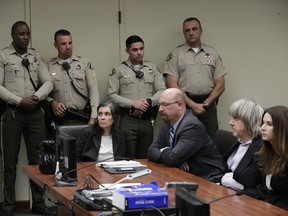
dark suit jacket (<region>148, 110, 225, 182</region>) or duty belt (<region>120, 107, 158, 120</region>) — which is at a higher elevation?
duty belt (<region>120, 107, 158, 120</region>)

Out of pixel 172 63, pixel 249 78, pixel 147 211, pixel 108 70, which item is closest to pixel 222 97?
pixel 249 78

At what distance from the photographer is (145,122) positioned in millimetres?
5980

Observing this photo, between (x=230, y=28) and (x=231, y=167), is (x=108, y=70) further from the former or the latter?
(x=231, y=167)

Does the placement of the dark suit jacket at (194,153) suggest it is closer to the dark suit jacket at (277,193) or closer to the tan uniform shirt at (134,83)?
the dark suit jacket at (277,193)

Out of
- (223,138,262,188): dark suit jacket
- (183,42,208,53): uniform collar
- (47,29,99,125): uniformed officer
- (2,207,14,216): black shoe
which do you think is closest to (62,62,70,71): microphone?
(47,29,99,125): uniformed officer

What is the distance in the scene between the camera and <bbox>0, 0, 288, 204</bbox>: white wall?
614 centimetres

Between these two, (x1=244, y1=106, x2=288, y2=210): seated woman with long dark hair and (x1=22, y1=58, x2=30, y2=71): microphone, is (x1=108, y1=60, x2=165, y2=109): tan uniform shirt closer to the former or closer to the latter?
(x1=22, y1=58, x2=30, y2=71): microphone

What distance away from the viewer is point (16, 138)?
567cm

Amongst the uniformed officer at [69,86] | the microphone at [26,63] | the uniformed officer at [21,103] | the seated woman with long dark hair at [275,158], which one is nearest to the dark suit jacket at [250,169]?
the seated woman with long dark hair at [275,158]

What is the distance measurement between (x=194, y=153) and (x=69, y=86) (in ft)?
6.61

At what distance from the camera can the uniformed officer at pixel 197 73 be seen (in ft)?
20.3

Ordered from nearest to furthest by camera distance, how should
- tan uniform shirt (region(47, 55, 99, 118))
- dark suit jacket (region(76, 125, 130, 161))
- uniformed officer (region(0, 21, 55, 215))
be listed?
dark suit jacket (region(76, 125, 130, 161)) < uniformed officer (region(0, 21, 55, 215)) < tan uniform shirt (region(47, 55, 99, 118))

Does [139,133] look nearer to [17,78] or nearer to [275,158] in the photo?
[17,78]

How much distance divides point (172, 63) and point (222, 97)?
0.85 meters
